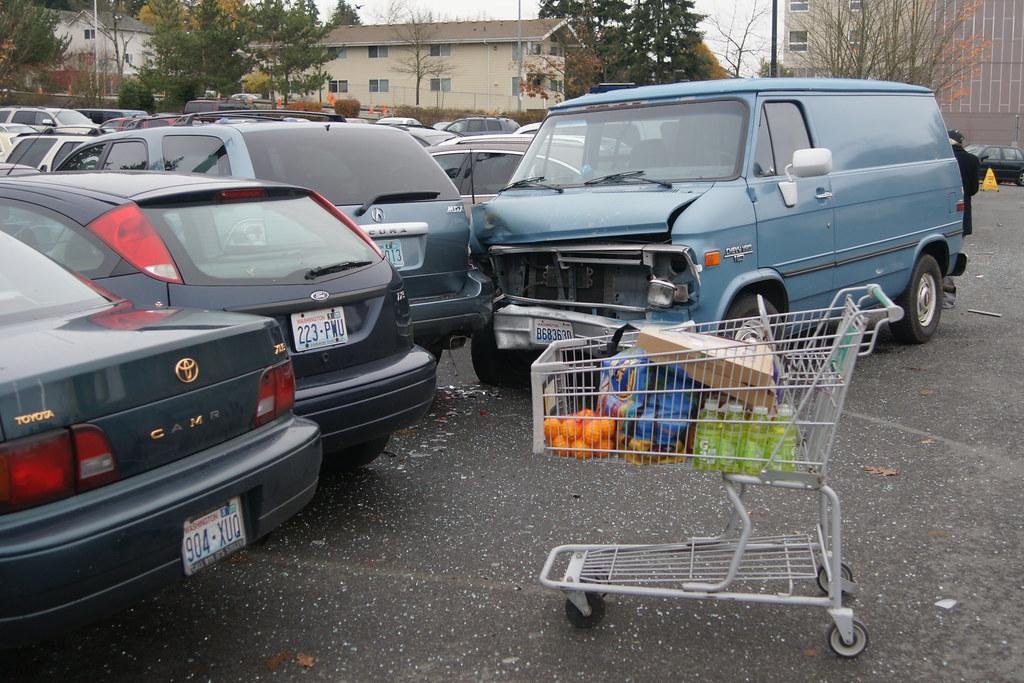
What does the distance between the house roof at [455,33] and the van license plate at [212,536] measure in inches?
2527

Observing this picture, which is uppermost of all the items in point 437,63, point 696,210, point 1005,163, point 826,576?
point 437,63

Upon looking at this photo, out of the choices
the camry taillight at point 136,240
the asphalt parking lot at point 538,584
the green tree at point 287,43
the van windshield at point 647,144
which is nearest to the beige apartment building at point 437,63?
the green tree at point 287,43

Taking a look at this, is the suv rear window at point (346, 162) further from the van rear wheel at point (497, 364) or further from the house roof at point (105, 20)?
the house roof at point (105, 20)

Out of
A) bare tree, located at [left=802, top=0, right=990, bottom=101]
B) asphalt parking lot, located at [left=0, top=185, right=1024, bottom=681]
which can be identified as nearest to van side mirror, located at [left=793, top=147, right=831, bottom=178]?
asphalt parking lot, located at [left=0, top=185, right=1024, bottom=681]

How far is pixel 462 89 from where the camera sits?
226 ft

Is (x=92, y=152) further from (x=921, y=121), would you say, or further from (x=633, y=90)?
(x=921, y=121)

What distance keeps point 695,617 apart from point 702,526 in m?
0.96

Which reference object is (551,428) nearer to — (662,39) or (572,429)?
(572,429)

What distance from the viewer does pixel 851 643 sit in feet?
11.7

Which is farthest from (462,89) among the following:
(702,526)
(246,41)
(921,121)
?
(702,526)

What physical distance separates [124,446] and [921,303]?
763 cm

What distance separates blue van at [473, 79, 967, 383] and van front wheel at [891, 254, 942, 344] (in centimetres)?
22

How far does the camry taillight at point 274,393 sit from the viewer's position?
378cm

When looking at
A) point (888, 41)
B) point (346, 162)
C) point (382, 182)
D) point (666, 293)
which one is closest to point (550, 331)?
point (666, 293)
